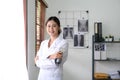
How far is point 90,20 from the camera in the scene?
13.0ft

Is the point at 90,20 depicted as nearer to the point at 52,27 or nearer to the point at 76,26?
the point at 76,26

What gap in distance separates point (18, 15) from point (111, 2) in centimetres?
251

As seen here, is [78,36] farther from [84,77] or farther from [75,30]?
[84,77]

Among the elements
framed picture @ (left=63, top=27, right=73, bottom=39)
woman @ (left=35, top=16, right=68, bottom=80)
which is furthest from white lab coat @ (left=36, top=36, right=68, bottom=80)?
framed picture @ (left=63, top=27, right=73, bottom=39)

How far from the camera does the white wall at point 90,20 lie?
3.94m

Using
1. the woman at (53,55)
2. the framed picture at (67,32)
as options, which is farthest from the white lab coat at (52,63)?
the framed picture at (67,32)

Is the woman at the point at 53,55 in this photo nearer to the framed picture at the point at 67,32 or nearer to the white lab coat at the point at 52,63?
the white lab coat at the point at 52,63

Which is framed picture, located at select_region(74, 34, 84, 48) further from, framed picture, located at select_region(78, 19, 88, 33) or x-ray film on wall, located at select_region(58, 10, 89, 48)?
framed picture, located at select_region(78, 19, 88, 33)

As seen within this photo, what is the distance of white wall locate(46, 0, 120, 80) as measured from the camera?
Result: 3939mm

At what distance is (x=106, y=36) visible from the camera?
12.9 feet

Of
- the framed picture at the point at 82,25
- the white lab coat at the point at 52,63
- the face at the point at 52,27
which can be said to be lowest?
the white lab coat at the point at 52,63

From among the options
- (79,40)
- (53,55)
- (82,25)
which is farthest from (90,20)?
(53,55)

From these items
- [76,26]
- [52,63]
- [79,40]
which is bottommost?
[52,63]

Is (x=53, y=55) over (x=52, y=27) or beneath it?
beneath
